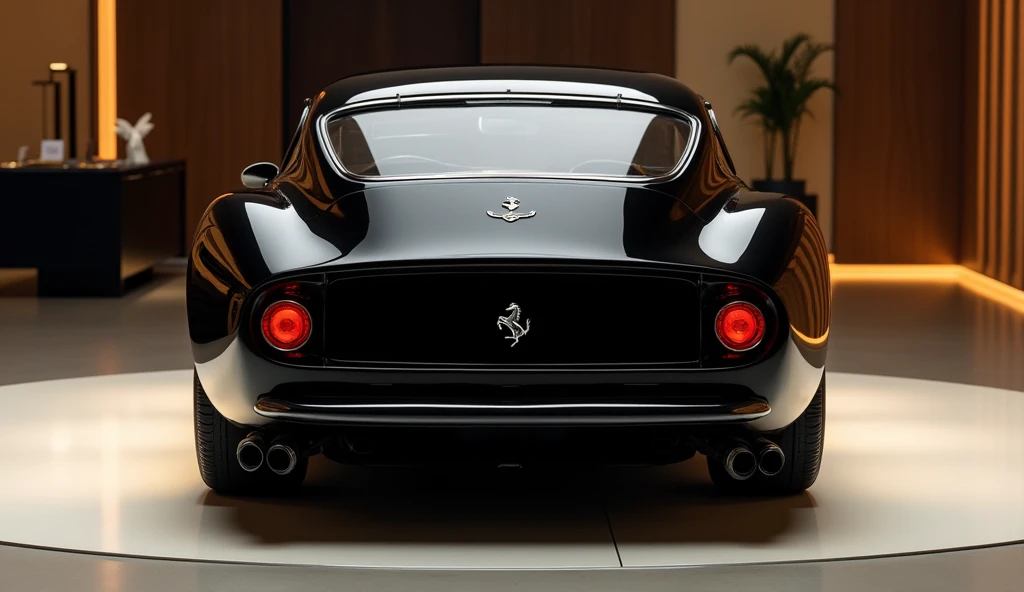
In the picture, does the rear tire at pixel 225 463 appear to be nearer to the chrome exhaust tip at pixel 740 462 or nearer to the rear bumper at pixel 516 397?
the rear bumper at pixel 516 397

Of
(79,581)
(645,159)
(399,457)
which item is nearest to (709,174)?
(645,159)

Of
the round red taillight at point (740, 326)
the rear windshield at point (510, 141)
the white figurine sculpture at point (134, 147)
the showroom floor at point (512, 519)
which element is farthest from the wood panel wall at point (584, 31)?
the round red taillight at point (740, 326)

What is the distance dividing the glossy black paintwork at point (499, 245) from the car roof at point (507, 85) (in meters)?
0.45

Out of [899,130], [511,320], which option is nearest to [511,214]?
[511,320]

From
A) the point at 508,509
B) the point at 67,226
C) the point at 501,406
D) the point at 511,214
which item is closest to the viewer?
the point at 501,406

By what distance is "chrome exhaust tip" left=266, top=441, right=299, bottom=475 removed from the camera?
11.4 ft

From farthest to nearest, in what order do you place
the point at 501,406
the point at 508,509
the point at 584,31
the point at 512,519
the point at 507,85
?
the point at 584,31 < the point at 507,85 < the point at 508,509 < the point at 512,519 < the point at 501,406

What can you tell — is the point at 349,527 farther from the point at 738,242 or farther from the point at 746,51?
the point at 746,51

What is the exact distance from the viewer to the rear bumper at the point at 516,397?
3.27 meters

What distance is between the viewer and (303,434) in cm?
346

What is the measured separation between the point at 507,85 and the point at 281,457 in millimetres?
1270

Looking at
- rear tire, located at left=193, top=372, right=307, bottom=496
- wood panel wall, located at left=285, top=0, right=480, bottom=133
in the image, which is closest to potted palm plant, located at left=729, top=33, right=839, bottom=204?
wood panel wall, located at left=285, top=0, right=480, bottom=133

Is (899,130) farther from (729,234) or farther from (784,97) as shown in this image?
(729,234)

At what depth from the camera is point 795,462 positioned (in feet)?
12.6
